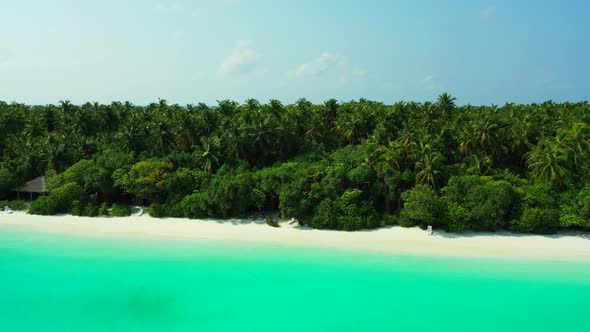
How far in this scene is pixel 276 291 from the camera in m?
28.5

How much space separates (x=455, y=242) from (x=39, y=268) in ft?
102

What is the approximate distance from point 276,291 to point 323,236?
9718 mm

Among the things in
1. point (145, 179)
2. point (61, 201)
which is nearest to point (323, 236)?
point (145, 179)

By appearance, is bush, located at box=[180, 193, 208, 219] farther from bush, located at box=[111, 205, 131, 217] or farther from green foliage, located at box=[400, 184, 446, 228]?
green foliage, located at box=[400, 184, 446, 228]

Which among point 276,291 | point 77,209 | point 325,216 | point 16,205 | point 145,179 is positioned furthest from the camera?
point 16,205

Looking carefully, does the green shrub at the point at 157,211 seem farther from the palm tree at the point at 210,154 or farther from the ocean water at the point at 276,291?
the ocean water at the point at 276,291

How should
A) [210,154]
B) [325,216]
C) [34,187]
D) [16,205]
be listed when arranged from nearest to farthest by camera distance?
1. [325,216]
2. [210,154]
3. [16,205]
4. [34,187]

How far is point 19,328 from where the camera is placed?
24469 millimetres

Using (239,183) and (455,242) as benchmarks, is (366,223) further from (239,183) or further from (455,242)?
(239,183)

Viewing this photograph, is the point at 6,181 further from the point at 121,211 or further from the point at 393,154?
the point at 393,154

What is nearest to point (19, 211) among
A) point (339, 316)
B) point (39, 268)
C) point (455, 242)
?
point (39, 268)

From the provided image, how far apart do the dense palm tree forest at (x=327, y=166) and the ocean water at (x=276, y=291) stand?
17.6 feet

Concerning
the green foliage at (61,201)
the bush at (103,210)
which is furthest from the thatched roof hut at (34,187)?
the bush at (103,210)

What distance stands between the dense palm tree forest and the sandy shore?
1.10 meters
